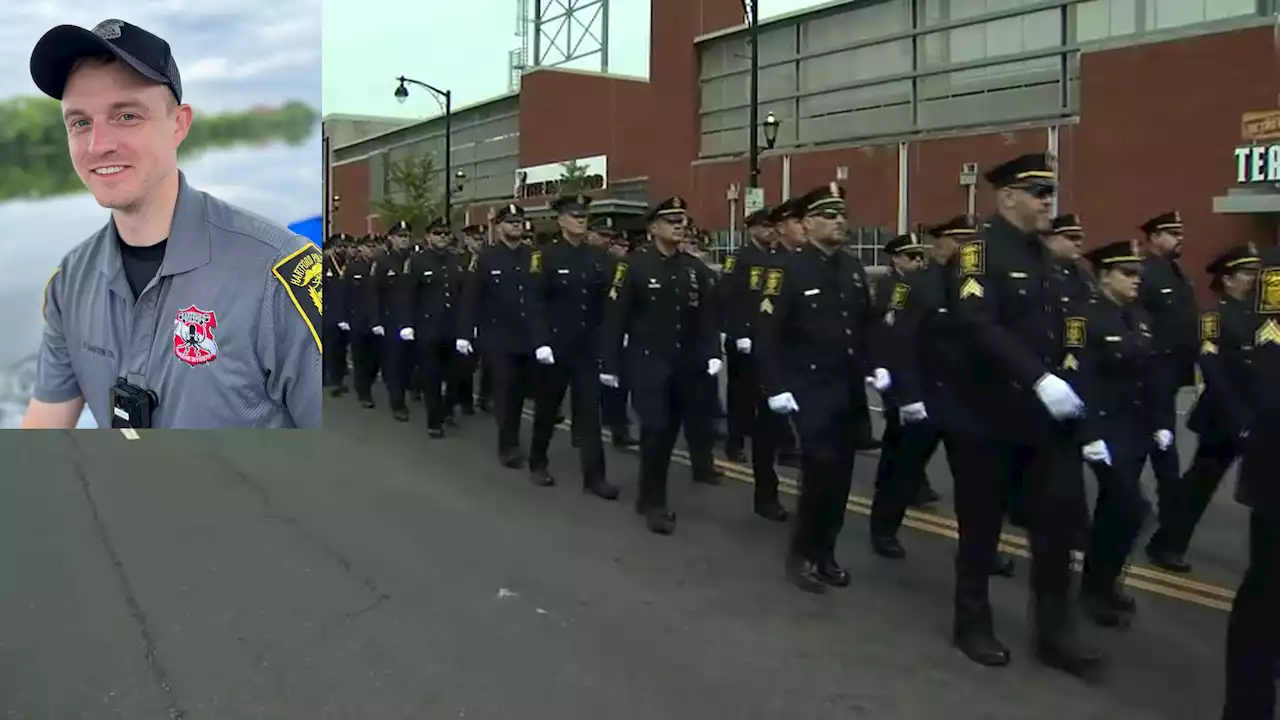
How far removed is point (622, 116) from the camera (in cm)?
2662

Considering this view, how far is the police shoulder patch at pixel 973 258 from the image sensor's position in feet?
15.4

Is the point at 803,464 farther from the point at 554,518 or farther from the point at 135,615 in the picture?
the point at 135,615

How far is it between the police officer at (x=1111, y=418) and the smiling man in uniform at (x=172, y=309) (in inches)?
136

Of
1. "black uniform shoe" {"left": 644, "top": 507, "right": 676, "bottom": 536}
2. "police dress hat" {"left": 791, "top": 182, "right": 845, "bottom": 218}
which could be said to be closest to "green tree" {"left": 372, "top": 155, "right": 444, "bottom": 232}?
"black uniform shoe" {"left": 644, "top": 507, "right": 676, "bottom": 536}

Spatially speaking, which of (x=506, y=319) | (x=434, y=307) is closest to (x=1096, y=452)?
(x=506, y=319)

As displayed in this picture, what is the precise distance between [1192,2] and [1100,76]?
5.62 feet

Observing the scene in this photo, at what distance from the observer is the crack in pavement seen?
423 cm

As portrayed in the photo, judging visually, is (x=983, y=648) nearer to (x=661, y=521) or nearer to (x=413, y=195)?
(x=661, y=521)

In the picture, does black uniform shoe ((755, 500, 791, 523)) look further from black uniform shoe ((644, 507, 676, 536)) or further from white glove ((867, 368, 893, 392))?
white glove ((867, 368, 893, 392))

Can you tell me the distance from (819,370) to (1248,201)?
1128cm

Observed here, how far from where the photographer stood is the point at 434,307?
462 inches

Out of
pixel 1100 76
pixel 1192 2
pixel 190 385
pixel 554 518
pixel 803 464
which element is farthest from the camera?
pixel 1100 76

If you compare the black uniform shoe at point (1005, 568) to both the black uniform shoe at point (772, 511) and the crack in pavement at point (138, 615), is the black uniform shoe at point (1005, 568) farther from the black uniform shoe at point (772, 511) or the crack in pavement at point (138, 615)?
the crack in pavement at point (138, 615)

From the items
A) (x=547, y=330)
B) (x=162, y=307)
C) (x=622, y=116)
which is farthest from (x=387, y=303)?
(x=622, y=116)
